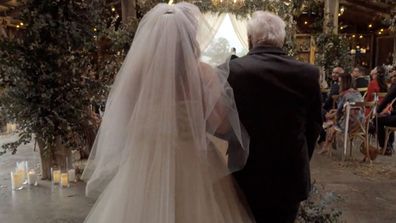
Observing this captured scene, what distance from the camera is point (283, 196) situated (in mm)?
1850

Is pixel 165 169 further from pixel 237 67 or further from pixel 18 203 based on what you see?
pixel 18 203

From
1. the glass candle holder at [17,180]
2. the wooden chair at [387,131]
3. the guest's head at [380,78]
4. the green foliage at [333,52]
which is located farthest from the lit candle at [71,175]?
the green foliage at [333,52]

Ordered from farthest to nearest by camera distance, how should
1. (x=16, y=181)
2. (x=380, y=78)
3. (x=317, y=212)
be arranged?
(x=380, y=78), (x=16, y=181), (x=317, y=212)

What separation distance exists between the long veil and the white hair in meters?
0.24

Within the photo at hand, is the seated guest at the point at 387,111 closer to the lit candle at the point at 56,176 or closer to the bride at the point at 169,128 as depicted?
the lit candle at the point at 56,176

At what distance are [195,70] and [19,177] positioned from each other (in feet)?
10.4

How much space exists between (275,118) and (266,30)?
40 centimetres

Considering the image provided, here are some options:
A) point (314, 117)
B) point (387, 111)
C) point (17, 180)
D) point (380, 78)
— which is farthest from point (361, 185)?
point (17, 180)

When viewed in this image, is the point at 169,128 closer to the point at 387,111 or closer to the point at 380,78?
the point at 387,111

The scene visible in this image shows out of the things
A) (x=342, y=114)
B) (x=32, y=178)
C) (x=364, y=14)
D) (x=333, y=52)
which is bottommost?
(x=32, y=178)

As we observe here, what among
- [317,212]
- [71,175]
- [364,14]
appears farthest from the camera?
[364,14]

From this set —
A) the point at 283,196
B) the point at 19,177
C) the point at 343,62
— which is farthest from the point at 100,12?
the point at 343,62

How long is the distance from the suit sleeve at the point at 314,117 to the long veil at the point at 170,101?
352 millimetres

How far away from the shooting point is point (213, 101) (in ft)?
5.54
